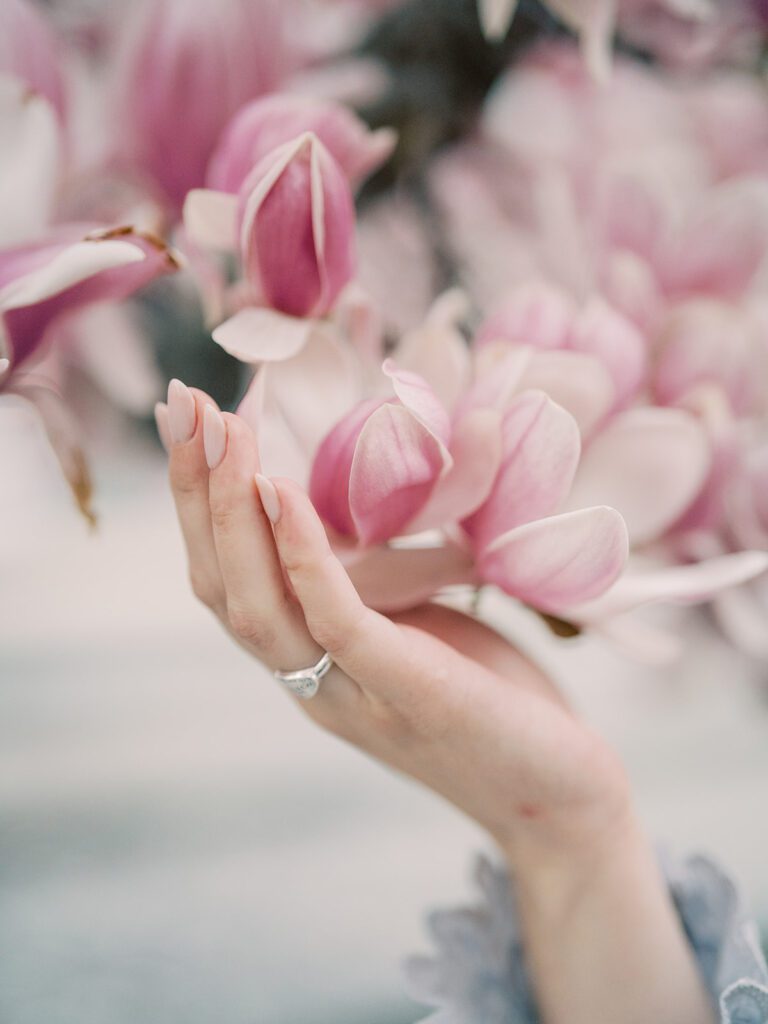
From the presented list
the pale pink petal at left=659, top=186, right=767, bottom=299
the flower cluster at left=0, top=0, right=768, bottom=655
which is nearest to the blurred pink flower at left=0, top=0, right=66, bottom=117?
the flower cluster at left=0, top=0, right=768, bottom=655

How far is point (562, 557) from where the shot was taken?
22 centimetres

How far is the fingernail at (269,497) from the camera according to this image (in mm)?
201

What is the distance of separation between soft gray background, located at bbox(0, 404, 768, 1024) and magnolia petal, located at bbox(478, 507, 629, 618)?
22cm

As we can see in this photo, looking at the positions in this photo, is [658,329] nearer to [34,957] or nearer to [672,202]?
[672,202]

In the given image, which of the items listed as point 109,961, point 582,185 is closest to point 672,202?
point 582,185

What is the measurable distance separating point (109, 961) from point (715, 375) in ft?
1.02

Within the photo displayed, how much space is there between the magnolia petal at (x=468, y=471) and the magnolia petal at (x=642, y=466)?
0.18 feet

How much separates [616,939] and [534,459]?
0.16m

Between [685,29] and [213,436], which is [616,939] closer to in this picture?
[213,436]

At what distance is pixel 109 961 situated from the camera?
1.26 feet

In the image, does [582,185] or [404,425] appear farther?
[582,185]

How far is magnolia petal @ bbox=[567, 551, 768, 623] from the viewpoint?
24cm

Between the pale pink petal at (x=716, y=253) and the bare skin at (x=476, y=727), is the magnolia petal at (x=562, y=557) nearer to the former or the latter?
the bare skin at (x=476, y=727)

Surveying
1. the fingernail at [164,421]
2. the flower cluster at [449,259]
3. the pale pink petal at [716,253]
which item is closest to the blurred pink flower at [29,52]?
the flower cluster at [449,259]
